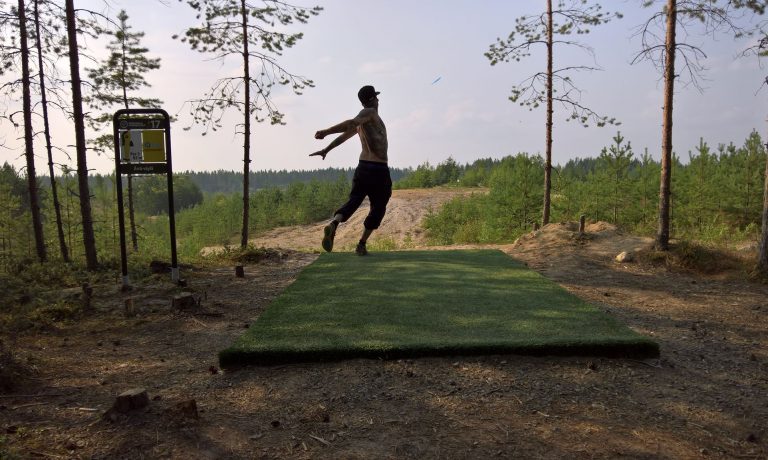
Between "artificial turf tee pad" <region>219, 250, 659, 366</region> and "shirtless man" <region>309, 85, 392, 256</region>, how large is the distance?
2.86ft

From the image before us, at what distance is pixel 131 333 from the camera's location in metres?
5.12

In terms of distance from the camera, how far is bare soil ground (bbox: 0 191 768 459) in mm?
2609

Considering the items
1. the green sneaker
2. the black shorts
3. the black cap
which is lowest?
the green sneaker

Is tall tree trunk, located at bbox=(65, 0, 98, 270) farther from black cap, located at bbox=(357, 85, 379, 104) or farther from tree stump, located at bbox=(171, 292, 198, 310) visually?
black cap, located at bbox=(357, 85, 379, 104)

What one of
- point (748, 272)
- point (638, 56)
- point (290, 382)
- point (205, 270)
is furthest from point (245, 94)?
point (748, 272)

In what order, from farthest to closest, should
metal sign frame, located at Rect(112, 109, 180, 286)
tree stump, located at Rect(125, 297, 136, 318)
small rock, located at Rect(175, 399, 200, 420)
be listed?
metal sign frame, located at Rect(112, 109, 180, 286)
tree stump, located at Rect(125, 297, 136, 318)
small rock, located at Rect(175, 399, 200, 420)

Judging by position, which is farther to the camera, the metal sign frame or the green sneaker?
the green sneaker

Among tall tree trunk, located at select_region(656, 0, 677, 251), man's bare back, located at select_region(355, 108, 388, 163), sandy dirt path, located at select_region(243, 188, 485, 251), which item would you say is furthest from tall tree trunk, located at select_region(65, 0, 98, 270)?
sandy dirt path, located at select_region(243, 188, 485, 251)

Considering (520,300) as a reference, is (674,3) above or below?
above

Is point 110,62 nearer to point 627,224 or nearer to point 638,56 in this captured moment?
point 638,56

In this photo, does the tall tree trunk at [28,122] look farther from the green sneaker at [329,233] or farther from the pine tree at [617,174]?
the pine tree at [617,174]

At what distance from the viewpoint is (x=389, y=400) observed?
316 centimetres

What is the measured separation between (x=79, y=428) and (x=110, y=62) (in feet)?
61.2

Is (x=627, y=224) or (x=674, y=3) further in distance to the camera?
(x=627, y=224)
